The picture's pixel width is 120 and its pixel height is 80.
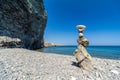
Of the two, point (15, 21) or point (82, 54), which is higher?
point (15, 21)

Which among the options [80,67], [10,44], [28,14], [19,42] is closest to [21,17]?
[28,14]

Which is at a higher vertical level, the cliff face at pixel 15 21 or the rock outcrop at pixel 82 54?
the cliff face at pixel 15 21

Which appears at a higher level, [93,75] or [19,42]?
[19,42]

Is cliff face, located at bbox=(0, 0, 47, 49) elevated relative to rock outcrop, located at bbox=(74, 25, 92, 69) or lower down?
elevated

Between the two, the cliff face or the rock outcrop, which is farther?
the cliff face

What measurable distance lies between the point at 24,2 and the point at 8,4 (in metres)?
4.61

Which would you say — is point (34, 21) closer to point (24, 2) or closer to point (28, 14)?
point (28, 14)

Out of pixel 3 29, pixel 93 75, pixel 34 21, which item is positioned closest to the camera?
pixel 93 75

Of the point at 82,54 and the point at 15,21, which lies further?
the point at 15,21

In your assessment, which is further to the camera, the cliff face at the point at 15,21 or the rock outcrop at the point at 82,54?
the cliff face at the point at 15,21

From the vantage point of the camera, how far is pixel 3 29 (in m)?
23.5

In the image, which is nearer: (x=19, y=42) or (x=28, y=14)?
(x=19, y=42)

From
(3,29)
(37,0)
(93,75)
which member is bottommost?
(93,75)

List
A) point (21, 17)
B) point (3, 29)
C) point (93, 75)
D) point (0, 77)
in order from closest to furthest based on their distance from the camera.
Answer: point (0, 77) < point (93, 75) < point (3, 29) < point (21, 17)
